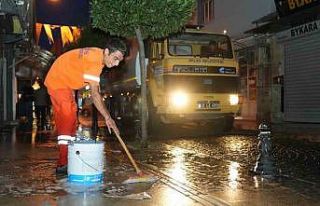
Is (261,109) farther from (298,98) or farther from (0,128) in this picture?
(0,128)

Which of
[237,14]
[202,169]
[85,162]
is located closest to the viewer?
[85,162]

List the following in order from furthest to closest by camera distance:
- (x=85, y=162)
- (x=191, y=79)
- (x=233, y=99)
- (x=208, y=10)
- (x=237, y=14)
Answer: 1. (x=208, y=10)
2. (x=237, y=14)
3. (x=233, y=99)
4. (x=191, y=79)
5. (x=85, y=162)

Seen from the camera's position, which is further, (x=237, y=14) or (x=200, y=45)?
(x=237, y=14)

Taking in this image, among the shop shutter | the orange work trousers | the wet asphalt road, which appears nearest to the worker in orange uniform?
the orange work trousers

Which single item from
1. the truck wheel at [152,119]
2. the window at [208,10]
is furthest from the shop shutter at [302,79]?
the window at [208,10]

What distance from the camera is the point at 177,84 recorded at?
15133mm

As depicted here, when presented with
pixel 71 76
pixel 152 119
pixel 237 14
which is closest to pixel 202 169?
pixel 71 76

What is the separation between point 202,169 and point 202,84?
754 cm

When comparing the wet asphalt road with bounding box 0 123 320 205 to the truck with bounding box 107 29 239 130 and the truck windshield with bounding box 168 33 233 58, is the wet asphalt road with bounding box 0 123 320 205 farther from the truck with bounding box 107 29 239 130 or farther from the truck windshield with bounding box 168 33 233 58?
the truck windshield with bounding box 168 33 233 58

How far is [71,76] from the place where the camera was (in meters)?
7.35

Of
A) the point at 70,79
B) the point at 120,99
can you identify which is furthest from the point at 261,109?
the point at 70,79

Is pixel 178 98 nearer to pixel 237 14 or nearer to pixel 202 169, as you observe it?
pixel 202 169

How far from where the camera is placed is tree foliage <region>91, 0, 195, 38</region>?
35.2 ft

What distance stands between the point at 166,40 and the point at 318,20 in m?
6.97
